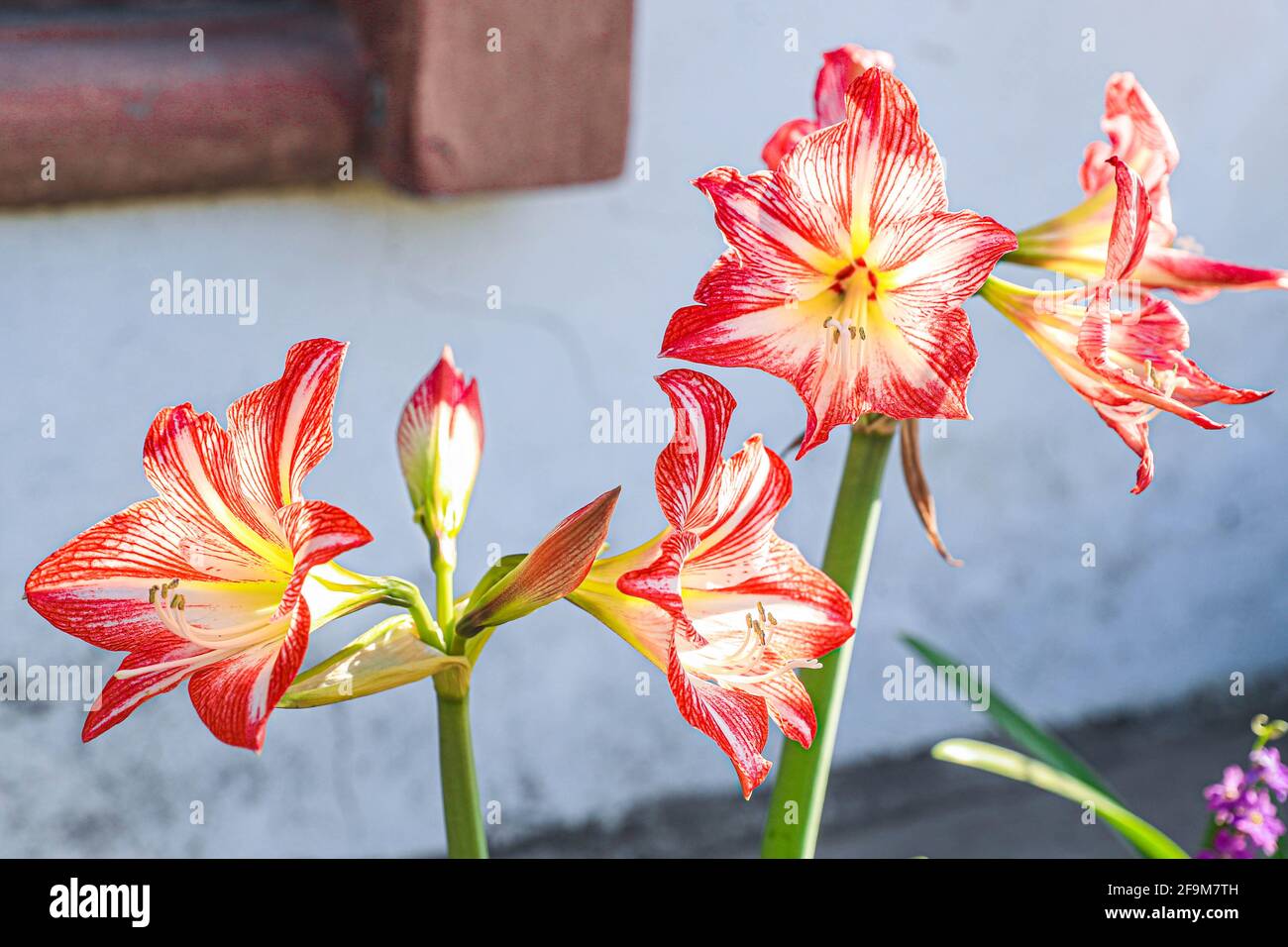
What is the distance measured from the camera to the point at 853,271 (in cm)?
50

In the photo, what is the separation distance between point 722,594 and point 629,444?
1267mm

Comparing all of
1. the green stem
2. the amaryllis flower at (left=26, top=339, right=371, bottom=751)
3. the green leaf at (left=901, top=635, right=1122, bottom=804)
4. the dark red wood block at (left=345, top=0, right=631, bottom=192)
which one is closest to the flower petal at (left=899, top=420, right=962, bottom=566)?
the green stem

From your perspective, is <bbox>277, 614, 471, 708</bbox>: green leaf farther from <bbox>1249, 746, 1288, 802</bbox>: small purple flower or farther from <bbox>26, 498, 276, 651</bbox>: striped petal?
<bbox>1249, 746, 1288, 802</bbox>: small purple flower

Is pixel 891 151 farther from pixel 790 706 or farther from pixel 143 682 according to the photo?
pixel 143 682

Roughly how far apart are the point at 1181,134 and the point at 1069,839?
1.12m

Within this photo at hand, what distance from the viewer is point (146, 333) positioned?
141 centimetres

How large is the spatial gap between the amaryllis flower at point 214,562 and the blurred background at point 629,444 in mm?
869

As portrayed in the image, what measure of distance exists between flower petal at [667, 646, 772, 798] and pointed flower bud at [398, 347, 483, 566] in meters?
0.12

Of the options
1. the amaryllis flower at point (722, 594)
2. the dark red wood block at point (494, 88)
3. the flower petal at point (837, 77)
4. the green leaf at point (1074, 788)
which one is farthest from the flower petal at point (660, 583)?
the dark red wood block at point (494, 88)

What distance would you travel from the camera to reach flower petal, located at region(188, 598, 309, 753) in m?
0.40

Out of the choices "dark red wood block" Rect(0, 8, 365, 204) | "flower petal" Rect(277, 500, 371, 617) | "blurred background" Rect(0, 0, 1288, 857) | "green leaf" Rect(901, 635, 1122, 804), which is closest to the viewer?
"flower petal" Rect(277, 500, 371, 617)

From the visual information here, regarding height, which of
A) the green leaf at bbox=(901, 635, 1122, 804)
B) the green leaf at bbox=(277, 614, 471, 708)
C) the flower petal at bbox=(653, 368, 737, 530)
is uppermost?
the flower petal at bbox=(653, 368, 737, 530)

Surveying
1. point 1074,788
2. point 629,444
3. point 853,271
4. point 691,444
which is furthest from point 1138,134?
point 629,444

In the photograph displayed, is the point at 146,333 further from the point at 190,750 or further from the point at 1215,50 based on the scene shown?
the point at 1215,50
